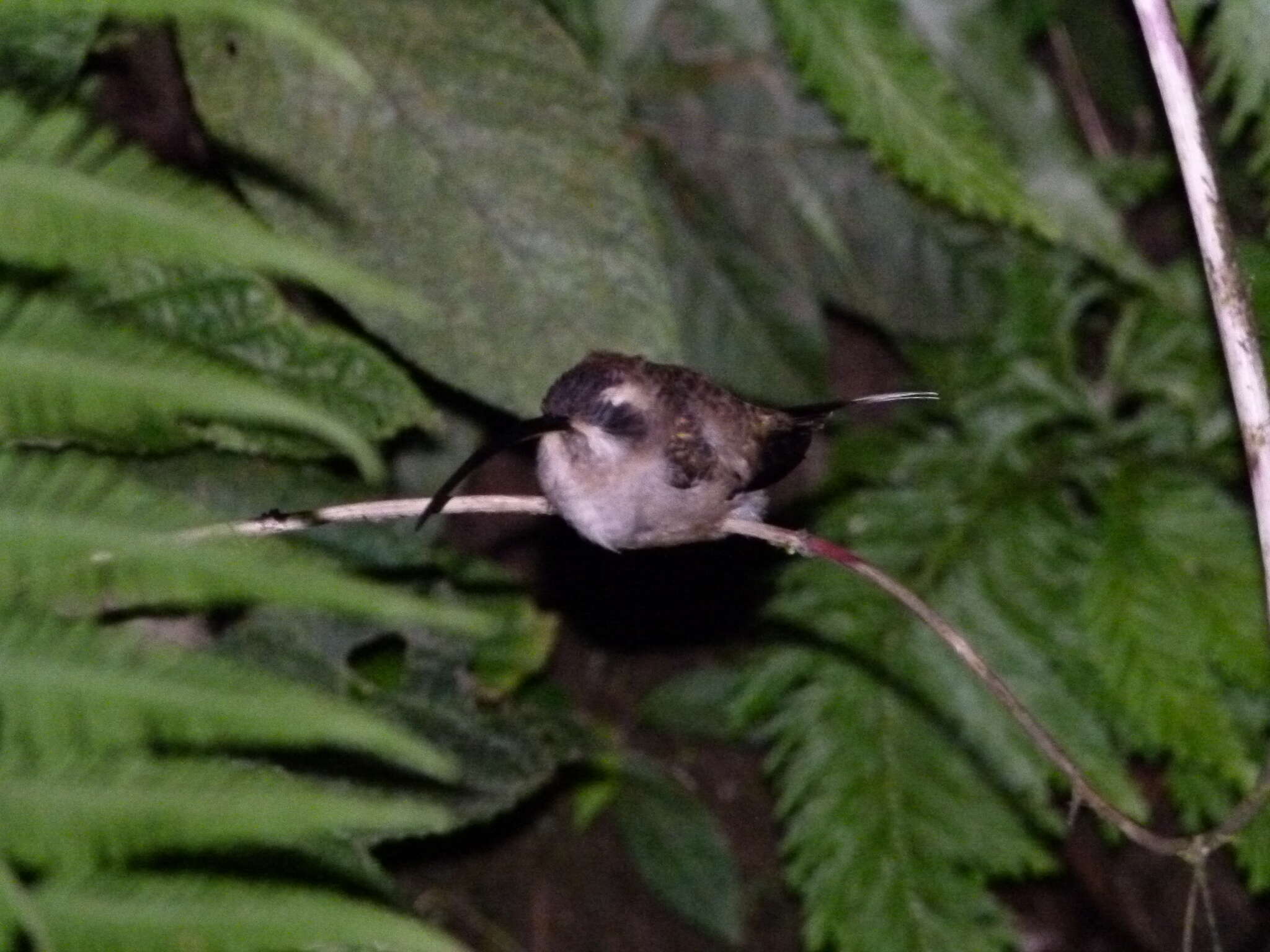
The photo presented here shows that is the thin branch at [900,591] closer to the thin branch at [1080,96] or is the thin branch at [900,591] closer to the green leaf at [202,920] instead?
the green leaf at [202,920]

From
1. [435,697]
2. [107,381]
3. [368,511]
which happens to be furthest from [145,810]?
[435,697]

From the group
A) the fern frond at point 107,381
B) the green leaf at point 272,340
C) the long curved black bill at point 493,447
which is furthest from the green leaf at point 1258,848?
the fern frond at point 107,381

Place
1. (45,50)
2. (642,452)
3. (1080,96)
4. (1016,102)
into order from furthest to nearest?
(1080,96)
(1016,102)
(642,452)
(45,50)

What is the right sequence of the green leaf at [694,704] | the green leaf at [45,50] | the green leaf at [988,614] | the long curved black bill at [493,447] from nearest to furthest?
the long curved black bill at [493,447]
the green leaf at [45,50]
the green leaf at [988,614]
the green leaf at [694,704]

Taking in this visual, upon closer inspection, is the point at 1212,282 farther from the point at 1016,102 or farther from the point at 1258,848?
the point at 1016,102

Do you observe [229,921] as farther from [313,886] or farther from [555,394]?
[555,394]
